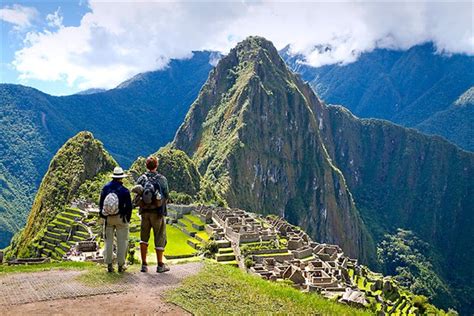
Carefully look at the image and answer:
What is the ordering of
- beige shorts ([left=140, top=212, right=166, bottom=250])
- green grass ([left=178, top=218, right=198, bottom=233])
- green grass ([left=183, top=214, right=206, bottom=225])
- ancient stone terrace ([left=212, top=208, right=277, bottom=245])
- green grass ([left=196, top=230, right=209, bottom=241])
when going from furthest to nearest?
green grass ([left=183, top=214, right=206, bottom=225]), green grass ([left=178, top=218, right=198, bottom=233]), green grass ([left=196, top=230, right=209, bottom=241]), ancient stone terrace ([left=212, top=208, right=277, bottom=245]), beige shorts ([left=140, top=212, right=166, bottom=250])

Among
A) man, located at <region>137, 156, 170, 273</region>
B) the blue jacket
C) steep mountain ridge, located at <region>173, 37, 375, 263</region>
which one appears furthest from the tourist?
steep mountain ridge, located at <region>173, 37, 375, 263</region>

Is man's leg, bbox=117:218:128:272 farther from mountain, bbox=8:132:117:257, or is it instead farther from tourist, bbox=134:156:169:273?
mountain, bbox=8:132:117:257

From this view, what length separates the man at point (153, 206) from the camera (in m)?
14.0

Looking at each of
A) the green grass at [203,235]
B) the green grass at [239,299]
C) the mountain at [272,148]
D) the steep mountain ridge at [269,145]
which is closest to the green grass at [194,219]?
the green grass at [203,235]

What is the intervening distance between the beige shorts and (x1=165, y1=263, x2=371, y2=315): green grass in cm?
150

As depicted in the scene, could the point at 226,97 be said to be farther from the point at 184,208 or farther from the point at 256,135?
the point at 184,208

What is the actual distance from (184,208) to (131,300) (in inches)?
2363

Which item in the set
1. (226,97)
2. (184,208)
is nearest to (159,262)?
(184,208)

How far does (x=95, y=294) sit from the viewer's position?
1188 centimetres

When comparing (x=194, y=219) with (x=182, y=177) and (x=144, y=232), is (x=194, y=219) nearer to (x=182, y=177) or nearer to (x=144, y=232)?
(x=182, y=177)

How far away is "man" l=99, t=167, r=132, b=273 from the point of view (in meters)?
13.7

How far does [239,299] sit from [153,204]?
11.7 feet

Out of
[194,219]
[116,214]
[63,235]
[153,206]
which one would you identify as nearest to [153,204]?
[153,206]

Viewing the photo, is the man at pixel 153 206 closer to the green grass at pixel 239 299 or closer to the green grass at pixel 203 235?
the green grass at pixel 239 299
